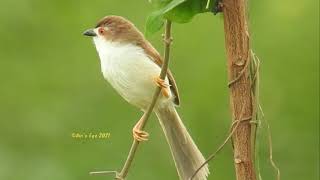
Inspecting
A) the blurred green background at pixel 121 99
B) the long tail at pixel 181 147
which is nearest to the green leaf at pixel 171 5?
the long tail at pixel 181 147

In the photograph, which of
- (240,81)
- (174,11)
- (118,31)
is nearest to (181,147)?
(118,31)

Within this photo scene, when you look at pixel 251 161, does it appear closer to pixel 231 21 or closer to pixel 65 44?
pixel 231 21

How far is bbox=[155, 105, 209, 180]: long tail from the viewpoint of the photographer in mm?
2920

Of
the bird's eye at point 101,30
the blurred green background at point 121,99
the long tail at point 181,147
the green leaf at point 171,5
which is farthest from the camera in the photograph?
the blurred green background at point 121,99

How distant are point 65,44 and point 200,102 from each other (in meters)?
0.83

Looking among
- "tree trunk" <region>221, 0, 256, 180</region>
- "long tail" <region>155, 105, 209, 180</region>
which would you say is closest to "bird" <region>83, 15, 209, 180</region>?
"long tail" <region>155, 105, 209, 180</region>

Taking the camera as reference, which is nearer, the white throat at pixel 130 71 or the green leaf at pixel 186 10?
the green leaf at pixel 186 10

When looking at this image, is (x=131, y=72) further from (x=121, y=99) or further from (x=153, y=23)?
(x=121, y=99)

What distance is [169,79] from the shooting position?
3.24m

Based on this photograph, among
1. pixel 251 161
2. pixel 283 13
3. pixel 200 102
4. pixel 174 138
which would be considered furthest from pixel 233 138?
pixel 283 13

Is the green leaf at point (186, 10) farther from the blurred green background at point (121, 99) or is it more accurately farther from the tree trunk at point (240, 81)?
the blurred green background at point (121, 99)

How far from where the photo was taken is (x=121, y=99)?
15.1 feet

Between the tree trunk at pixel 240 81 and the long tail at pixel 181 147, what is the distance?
0.23 meters

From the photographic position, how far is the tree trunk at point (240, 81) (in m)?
2.46
